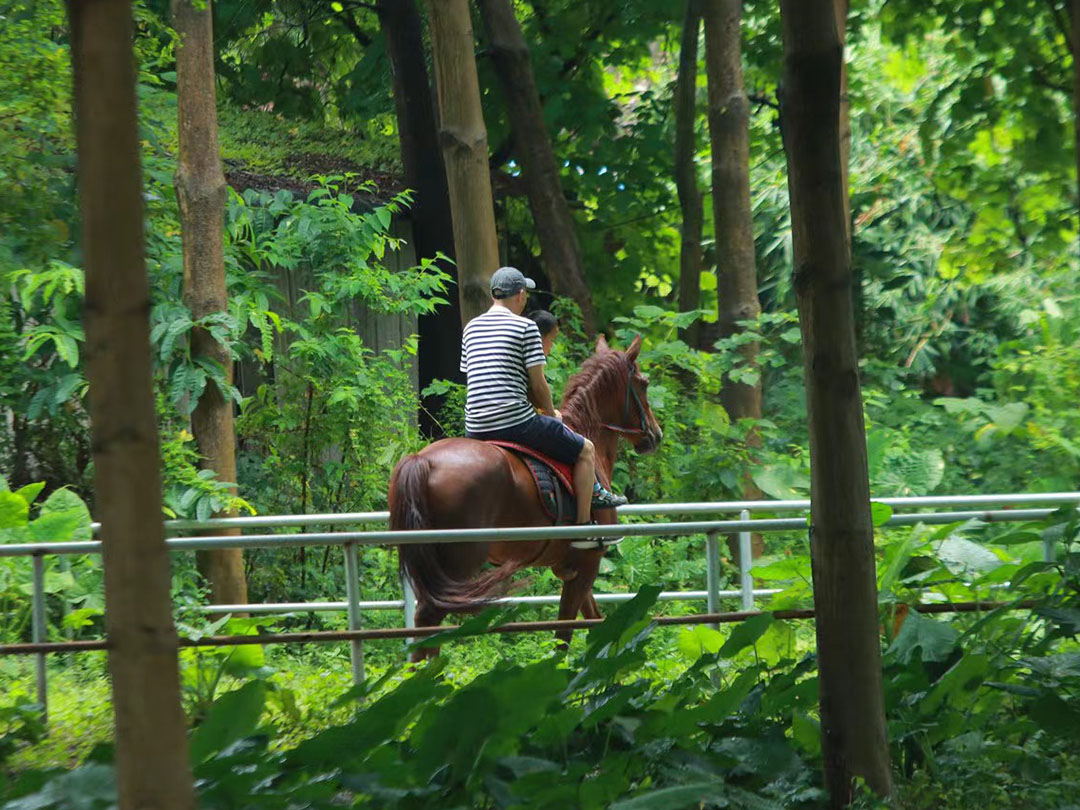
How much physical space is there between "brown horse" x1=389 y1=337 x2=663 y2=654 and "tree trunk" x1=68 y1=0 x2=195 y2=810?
14.1ft

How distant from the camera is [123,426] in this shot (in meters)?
2.73

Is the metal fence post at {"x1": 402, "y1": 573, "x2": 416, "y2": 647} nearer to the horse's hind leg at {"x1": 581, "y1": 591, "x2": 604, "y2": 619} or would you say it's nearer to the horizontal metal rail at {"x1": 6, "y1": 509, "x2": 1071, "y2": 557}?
the horizontal metal rail at {"x1": 6, "y1": 509, "x2": 1071, "y2": 557}

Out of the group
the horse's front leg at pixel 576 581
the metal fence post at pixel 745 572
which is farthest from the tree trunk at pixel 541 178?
the metal fence post at pixel 745 572

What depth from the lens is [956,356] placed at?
21.8 metres

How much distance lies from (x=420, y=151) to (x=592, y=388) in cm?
753

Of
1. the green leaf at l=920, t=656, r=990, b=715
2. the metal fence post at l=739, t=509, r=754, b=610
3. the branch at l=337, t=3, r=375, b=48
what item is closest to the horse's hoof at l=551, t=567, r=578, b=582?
the metal fence post at l=739, t=509, r=754, b=610

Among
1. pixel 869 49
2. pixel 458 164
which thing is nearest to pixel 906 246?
pixel 869 49

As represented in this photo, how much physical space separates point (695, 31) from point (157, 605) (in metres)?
14.0

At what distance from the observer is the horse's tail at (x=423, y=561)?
746 cm

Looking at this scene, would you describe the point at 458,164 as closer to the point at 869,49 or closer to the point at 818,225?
the point at 818,225

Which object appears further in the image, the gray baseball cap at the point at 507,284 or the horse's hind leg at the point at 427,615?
the gray baseball cap at the point at 507,284

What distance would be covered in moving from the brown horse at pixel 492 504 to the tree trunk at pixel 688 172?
6.77 m

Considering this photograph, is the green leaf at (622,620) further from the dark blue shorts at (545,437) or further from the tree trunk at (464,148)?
the tree trunk at (464,148)

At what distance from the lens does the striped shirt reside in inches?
319
